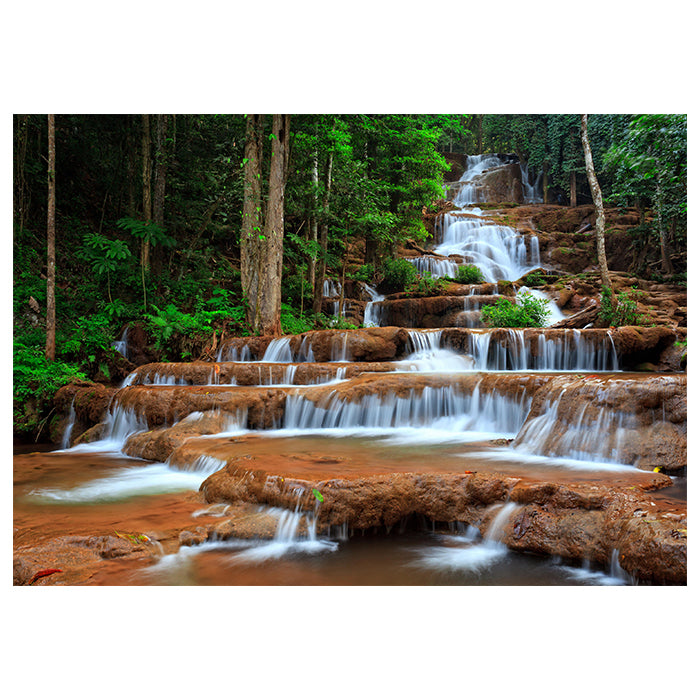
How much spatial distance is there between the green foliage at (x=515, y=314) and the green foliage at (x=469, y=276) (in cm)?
399

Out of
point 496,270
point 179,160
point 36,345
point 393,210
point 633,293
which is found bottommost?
point 36,345

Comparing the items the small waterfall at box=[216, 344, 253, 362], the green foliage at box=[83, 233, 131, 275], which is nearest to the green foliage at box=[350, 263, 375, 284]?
the small waterfall at box=[216, 344, 253, 362]

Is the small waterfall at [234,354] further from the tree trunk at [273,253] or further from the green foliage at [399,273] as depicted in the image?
the green foliage at [399,273]

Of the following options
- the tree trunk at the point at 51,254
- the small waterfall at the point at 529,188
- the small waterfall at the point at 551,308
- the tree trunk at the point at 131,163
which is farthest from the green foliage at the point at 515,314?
Answer: the small waterfall at the point at 529,188

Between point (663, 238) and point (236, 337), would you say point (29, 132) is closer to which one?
point (236, 337)

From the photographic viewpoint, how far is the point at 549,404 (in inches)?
199

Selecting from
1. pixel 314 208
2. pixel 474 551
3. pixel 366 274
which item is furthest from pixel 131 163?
pixel 474 551

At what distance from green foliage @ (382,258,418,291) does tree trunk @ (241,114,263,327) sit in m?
5.11

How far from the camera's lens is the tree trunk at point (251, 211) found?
10914 mm

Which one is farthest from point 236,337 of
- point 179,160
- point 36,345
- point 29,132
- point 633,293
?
point 633,293

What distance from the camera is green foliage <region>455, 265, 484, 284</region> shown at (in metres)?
16.3

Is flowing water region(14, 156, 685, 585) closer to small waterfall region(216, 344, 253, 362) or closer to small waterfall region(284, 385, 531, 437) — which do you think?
small waterfall region(284, 385, 531, 437)

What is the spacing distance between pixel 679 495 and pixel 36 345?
1045 cm

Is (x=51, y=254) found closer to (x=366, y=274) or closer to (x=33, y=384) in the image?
(x=33, y=384)
